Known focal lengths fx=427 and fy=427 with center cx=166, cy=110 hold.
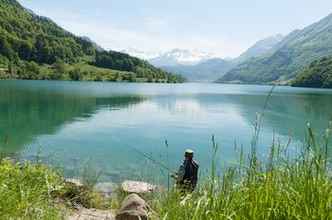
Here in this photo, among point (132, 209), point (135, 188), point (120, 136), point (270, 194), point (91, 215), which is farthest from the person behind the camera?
point (120, 136)

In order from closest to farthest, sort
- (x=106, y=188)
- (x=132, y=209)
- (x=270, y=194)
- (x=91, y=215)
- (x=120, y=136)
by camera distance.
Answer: (x=270, y=194) < (x=132, y=209) < (x=91, y=215) < (x=106, y=188) < (x=120, y=136)

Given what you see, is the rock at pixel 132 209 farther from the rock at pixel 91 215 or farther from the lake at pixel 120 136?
the lake at pixel 120 136

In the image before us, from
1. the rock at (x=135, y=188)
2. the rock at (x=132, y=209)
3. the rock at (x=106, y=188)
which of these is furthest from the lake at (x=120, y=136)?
the rock at (x=132, y=209)

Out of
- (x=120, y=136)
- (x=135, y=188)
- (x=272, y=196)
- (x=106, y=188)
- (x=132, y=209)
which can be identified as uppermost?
(x=272, y=196)

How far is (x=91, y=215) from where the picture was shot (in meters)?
9.38

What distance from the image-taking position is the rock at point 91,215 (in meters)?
8.95

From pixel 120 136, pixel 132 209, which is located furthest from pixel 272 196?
pixel 120 136

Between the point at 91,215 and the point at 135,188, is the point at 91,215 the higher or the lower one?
the higher one

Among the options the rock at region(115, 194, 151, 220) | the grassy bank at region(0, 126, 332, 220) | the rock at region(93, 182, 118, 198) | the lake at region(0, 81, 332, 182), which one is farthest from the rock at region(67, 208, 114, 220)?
the lake at region(0, 81, 332, 182)

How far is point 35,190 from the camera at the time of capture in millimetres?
5996

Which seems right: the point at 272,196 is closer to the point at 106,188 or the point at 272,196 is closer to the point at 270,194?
the point at 270,194

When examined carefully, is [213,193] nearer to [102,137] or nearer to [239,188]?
[239,188]

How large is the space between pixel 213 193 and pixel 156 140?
32985mm

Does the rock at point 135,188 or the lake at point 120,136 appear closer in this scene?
the rock at point 135,188
